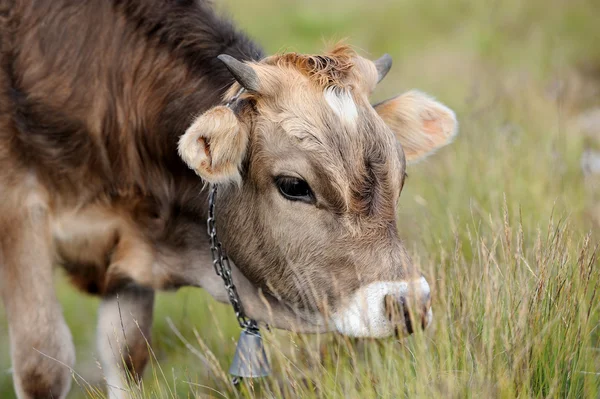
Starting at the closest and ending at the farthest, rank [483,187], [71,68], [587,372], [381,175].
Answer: [587,372] < [381,175] < [71,68] < [483,187]

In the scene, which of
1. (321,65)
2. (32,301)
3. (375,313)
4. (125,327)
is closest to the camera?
(375,313)

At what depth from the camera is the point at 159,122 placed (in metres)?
3.87

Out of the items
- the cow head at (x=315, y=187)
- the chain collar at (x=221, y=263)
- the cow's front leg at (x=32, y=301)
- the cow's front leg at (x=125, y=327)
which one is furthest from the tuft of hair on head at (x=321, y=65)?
the cow's front leg at (x=125, y=327)

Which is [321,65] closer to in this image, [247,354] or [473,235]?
[247,354]

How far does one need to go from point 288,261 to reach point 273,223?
170mm

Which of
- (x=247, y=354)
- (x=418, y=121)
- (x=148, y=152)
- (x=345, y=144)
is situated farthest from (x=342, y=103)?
(x=247, y=354)

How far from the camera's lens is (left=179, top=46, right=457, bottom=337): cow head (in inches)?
126

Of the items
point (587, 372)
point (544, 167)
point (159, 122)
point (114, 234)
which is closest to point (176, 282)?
point (114, 234)

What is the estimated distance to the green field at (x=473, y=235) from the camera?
294cm

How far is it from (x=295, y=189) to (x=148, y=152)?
928 mm

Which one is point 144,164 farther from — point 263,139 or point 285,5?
Result: point 285,5

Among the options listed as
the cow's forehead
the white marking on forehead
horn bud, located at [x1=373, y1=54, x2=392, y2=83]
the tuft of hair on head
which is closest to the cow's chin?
the cow's forehead

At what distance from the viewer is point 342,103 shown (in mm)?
3346

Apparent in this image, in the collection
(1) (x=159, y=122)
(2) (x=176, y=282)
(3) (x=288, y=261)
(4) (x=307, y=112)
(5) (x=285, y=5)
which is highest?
(5) (x=285, y=5)
